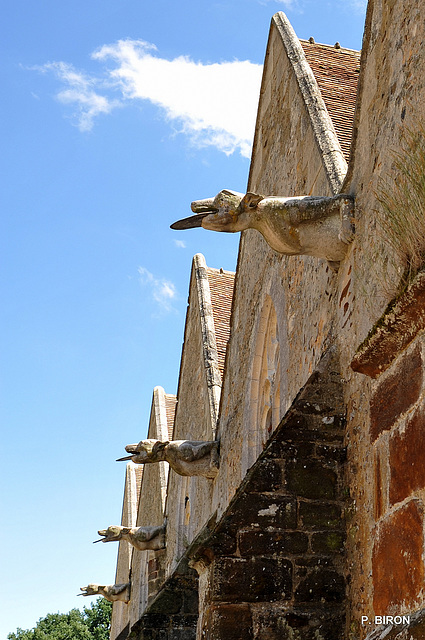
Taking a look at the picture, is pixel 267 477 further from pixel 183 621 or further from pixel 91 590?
pixel 91 590

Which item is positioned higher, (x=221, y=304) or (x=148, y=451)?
(x=221, y=304)

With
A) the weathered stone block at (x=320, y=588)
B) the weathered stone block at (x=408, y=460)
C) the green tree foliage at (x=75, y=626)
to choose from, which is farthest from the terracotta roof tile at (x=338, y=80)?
the green tree foliage at (x=75, y=626)

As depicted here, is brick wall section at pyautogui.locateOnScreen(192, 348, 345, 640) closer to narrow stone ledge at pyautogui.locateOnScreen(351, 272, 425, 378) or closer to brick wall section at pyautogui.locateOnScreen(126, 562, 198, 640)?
narrow stone ledge at pyautogui.locateOnScreen(351, 272, 425, 378)

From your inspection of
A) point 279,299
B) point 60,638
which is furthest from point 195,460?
point 60,638

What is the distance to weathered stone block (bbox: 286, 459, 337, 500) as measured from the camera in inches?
164

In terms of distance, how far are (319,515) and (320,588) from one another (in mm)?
361

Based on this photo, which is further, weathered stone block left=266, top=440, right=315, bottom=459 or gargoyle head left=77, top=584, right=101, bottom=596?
gargoyle head left=77, top=584, right=101, bottom=596

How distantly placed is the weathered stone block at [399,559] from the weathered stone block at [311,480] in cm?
154

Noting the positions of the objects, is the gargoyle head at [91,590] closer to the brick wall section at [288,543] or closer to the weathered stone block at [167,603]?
the weathered stone block at [167,603]

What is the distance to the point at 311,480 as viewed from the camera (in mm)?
4180

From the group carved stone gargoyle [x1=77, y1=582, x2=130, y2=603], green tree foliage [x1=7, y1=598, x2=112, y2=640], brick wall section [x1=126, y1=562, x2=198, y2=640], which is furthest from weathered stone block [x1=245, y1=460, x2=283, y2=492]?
green tree foliage [x1=7, y1=598, x2=112, y2=640]

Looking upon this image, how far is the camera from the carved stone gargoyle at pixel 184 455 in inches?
348

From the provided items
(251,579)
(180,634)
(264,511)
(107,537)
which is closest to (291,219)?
(264,511)

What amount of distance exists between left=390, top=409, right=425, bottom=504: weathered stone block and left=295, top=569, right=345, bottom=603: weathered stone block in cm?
167
